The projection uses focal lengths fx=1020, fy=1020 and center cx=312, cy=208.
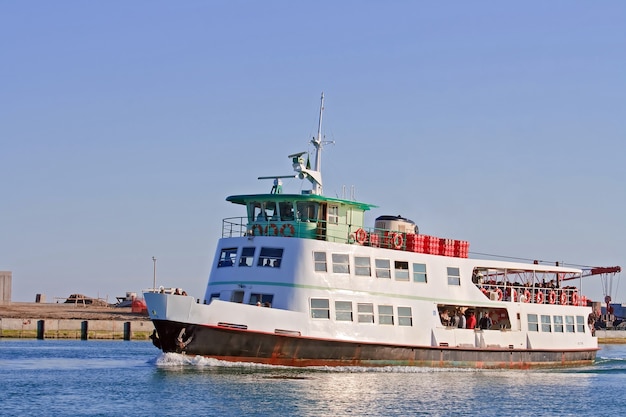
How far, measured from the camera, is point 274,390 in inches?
1239

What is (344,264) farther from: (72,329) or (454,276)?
(72,329)

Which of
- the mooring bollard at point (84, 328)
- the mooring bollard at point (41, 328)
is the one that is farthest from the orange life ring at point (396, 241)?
the mooring bollard at point (41, 328)

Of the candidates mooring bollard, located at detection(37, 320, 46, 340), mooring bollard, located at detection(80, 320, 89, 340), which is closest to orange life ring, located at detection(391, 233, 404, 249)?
mooring bollard, located at detection(80, 320, 89, 340)

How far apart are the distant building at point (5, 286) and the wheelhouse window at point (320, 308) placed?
44321 mm

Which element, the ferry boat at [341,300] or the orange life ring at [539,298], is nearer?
the ferry boat at [341,300]

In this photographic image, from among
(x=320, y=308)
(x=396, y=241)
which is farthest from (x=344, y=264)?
(x=396, y=241)

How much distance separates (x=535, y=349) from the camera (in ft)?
146

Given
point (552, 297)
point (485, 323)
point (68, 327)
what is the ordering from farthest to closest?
1. point (68, 327)
2. point (552, 297)
3. point (485, 323)

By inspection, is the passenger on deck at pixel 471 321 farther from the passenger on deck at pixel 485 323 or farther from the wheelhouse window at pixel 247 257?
the wheelhouse window at pixel 247 257

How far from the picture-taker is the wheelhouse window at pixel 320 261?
37916mm

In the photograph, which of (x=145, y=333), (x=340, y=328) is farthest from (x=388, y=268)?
(x=145, y=333)

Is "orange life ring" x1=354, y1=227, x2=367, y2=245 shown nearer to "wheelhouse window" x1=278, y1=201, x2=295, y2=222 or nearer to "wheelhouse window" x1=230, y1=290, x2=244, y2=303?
"wheelhouse window" x1=278, y1=201, x2=295, y2=222

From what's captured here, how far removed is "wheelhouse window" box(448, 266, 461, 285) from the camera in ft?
138

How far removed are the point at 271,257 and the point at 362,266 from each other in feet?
12.1
